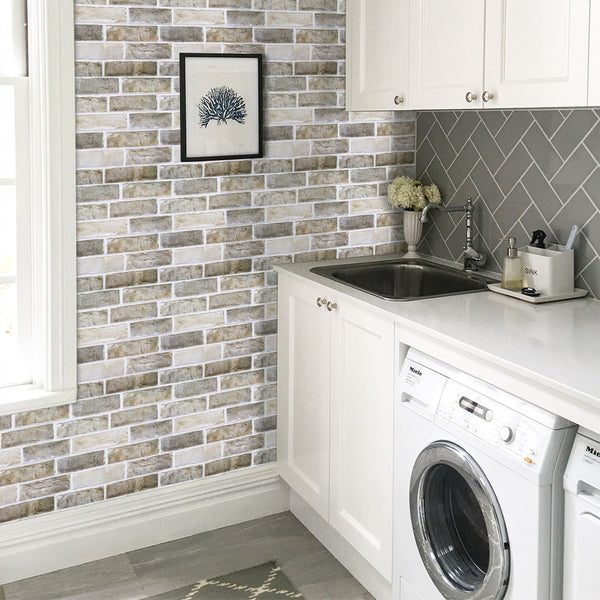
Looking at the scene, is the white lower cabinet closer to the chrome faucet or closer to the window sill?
the chrome faucet

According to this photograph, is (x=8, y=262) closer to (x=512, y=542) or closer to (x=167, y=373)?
(x=167, y=373)

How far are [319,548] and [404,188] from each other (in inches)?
55.0

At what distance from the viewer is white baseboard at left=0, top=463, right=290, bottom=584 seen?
2846 mm

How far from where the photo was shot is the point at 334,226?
3.25 m

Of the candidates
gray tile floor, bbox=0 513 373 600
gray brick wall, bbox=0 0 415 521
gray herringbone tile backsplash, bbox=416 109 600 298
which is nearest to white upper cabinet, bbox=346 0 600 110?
gray brick wall, bbox=0 0 415 521

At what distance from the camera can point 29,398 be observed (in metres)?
2.77

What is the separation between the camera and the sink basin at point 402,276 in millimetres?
3023

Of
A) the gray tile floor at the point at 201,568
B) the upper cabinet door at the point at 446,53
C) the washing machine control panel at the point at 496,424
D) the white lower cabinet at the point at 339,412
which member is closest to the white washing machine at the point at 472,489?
the washing machine control panel at the point at 496,424

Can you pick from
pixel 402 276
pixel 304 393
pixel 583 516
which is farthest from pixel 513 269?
pixel 583 516

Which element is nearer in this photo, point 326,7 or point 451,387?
point 451,387

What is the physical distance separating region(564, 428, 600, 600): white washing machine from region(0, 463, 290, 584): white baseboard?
161cm

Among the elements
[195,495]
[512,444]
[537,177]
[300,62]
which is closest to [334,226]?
[300,62]

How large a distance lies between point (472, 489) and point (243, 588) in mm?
1042

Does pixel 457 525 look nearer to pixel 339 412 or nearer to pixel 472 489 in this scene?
pixel 472 489
